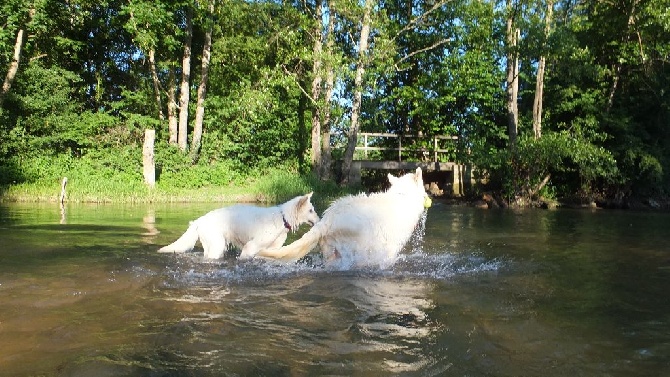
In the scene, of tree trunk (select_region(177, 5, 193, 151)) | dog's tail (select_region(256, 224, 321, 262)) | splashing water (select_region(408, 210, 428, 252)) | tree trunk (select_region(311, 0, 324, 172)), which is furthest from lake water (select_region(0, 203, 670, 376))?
tree trunk (select_region(177, 5, 193, 151))

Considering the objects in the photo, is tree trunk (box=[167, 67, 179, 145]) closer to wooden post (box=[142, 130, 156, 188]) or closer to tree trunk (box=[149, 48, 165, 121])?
tree trunk (box=[149, 48, 165, 121])

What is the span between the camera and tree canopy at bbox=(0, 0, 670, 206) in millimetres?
25817

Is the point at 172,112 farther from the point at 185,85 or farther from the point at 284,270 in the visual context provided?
the point at 284,270

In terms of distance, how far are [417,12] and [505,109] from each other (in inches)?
331

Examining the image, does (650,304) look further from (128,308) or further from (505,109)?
(505,109)

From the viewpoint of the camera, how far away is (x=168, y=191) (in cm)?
2453

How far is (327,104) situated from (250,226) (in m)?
19.2

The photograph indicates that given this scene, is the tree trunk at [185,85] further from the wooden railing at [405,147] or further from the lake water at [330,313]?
the lake water at [330,313]

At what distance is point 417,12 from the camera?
112 ft

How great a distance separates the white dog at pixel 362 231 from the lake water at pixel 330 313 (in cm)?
31

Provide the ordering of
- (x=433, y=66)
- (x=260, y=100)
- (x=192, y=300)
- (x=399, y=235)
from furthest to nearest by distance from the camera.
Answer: (x=433, y=66) < (x=260, y=100) < (x=399, y=235) < (x=192, y=300)

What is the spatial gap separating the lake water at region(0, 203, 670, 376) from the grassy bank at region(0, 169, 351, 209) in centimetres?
1209

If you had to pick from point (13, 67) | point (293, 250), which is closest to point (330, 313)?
point (293, 250)

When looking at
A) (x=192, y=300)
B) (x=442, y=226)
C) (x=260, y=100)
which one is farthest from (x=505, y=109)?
(x=192, y=300)
